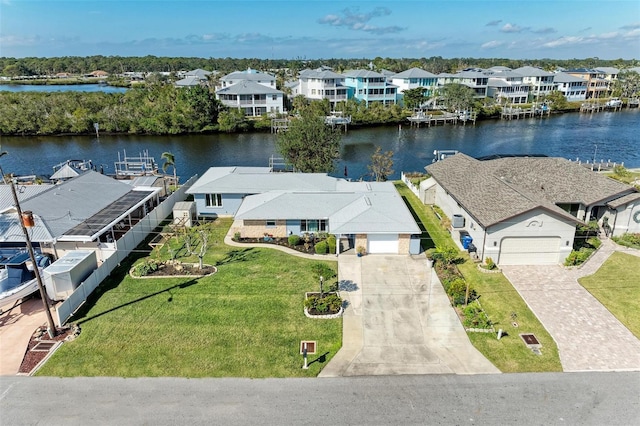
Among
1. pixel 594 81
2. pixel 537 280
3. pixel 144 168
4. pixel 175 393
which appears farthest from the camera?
pixel 594 81

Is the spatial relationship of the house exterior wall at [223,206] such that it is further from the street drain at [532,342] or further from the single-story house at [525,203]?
the street drain at [532,342]

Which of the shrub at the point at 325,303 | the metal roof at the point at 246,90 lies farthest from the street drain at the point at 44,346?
the metal roof at the point at 246,90

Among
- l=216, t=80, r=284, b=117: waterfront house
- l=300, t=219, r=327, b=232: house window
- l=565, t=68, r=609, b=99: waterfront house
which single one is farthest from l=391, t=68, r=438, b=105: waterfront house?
l=300, t=219, r=327, b=232: house window

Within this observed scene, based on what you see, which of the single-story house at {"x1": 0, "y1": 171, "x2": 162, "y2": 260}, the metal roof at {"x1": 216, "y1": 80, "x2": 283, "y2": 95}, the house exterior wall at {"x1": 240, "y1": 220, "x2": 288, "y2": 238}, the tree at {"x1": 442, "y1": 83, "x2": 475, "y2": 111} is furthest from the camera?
the tree at {"x1": 442, "y1": 83, "x2": 475, "y2": 111}

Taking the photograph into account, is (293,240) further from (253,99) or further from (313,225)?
(253,99)

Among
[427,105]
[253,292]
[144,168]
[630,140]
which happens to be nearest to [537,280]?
[253,292]

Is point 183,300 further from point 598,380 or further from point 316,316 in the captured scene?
point 598,380

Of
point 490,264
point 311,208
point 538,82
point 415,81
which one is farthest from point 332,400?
point 538,82

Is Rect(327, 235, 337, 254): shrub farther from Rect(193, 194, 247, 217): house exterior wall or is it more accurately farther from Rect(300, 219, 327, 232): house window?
Rect(193, 194, 247, 217): house exterior wall
